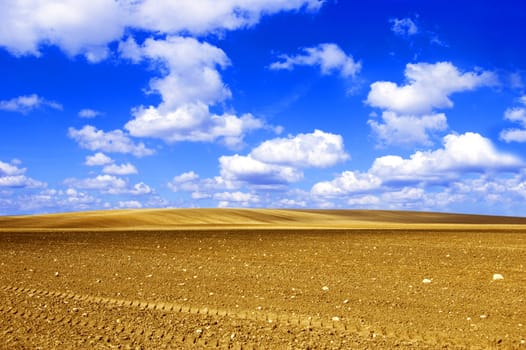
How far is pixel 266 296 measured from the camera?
1218 centimetres

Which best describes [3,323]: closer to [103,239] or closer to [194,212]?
[103,239]

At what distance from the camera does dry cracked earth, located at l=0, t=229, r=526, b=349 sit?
905cm

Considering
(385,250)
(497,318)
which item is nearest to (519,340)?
(497,318)

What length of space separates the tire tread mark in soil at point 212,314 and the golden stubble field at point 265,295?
0.07ft

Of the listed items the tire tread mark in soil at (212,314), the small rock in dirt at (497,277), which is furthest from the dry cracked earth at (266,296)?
the small rock in dirt at (497,277)

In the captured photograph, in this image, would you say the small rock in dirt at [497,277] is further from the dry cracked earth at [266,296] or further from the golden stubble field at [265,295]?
the dry cracked earth at [266,296]

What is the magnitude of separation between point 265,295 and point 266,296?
11 cm

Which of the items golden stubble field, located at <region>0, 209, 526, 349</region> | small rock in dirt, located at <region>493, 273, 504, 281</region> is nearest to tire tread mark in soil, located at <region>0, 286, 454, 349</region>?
golden stubble field, located at <region>0, 209, 526, 349</region>

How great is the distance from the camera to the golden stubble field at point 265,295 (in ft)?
29.8

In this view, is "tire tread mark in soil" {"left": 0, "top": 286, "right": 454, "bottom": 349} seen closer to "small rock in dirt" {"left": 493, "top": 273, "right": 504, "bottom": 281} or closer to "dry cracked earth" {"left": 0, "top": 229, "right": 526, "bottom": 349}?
"dry cracked earth" {"left": 0, "top": 229, "right": 526, "bottom": 349}

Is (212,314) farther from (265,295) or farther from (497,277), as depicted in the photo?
(497,277)

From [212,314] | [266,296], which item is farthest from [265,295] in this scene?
[212,314]

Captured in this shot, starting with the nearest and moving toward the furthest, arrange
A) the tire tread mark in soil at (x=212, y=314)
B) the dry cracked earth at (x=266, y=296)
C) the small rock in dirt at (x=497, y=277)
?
the tire tread mark in soil at (x=212, y=314) < the dry cracked earth at (x=266, y=296) < the small rock in dirt at (x=497, y=277)

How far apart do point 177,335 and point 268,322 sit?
1.71m
